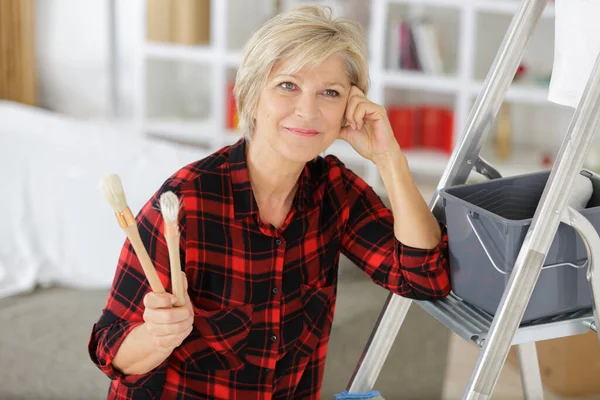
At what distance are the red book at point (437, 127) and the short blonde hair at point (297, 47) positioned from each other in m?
2.86

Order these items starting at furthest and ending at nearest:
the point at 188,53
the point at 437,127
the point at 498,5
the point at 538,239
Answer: the point at 188,53, the point at 437,127, the point at 498,5, the point at 538,239

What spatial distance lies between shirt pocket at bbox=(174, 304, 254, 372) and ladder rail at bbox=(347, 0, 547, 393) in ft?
0.78

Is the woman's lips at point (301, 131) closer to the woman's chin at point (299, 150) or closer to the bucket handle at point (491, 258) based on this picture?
the woman's chin at point (299, 150)

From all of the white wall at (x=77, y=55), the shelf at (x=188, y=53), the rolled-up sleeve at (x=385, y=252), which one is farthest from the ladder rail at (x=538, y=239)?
the white wall at (x=77, y=55)

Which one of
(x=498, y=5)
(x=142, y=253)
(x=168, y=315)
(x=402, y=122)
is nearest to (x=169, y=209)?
(x=142, y=253)

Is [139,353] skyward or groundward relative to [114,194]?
groundward

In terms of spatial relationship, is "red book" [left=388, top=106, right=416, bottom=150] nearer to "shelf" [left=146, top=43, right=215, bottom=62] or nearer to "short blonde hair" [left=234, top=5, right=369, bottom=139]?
"shelf" [left=146, top=43, right=215, bottom=62]

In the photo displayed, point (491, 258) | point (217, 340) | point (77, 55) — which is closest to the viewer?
point (491, 258)

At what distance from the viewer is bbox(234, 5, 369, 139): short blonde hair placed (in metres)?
1.47

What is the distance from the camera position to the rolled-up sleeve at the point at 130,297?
1.46m

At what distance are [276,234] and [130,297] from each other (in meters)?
0.29

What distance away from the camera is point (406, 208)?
61.1 inches

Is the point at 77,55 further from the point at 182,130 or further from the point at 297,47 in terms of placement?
the point at 297,47

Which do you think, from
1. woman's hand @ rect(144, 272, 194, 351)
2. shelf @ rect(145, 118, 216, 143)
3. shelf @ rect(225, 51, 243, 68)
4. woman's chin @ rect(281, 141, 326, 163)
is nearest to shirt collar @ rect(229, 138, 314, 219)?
woman's chin @ rect(281, 141, 326, 163)
